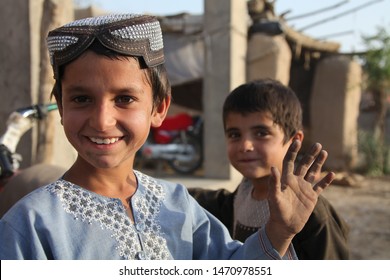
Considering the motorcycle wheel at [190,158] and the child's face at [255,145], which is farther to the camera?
the motorcycle wheel at [190,158]

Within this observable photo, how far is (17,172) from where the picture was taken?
2.33 m

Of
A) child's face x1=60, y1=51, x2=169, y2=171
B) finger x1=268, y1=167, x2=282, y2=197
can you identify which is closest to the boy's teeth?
child's face x1=60, y1=51, x2=169, y2=171

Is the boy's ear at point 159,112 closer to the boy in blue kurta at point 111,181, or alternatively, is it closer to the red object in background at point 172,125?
the boy in blue kurta at point 111,181

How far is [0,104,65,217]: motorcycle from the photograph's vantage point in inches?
85.1

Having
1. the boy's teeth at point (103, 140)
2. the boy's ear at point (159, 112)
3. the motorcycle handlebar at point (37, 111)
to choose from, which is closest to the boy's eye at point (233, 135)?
the boy's ear at point (159, 112)

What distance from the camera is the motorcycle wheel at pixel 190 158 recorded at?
7.99 metres

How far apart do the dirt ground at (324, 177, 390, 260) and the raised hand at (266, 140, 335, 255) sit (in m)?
3.32

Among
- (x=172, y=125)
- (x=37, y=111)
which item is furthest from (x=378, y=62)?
(x=37, y=111)

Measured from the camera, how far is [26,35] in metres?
3.56

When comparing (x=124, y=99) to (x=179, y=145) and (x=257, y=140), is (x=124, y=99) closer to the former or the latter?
(x=257, y=140)

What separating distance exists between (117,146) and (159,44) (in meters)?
0.29

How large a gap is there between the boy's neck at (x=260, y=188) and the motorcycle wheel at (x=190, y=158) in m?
6.08

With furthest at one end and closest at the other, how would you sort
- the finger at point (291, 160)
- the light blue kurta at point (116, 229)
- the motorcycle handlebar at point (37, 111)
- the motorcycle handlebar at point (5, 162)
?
1. the motorcycle handlebar at point (37, 111)
2. the motorcycle handlebar at point (5, 162)
3. the finger at point (291, 160)
4. the light blue kurta at point (116, 229)

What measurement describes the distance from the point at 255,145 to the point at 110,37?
0.86 meters
